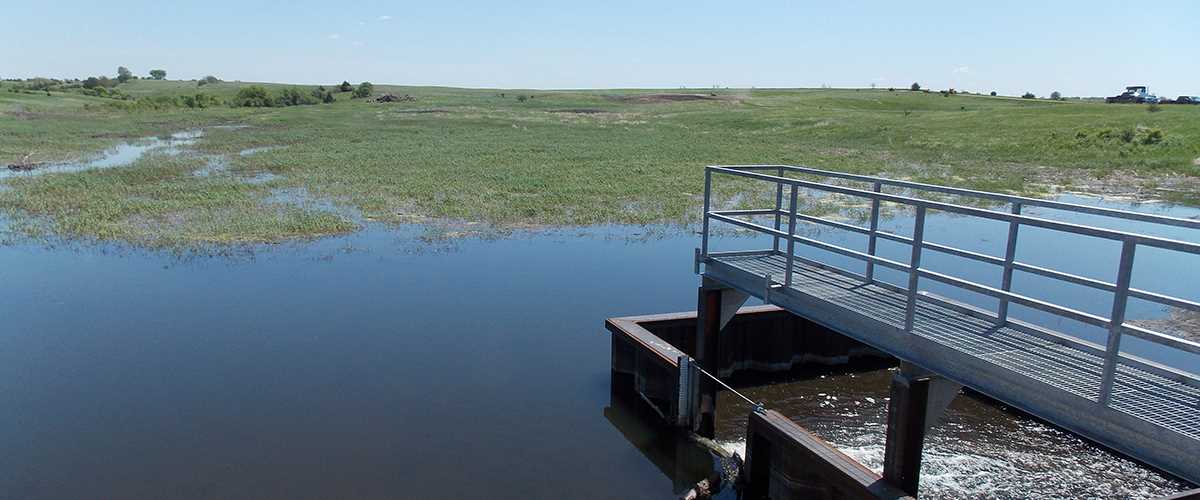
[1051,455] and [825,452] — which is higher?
[825,452]

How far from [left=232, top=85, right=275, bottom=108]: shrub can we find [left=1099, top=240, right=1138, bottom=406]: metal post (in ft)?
384

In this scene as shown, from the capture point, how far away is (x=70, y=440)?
37.3 feet

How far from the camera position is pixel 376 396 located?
42.1 ft

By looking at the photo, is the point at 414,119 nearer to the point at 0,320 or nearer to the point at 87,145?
the point at 87,145

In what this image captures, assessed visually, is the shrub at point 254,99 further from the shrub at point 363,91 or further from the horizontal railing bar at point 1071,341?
the horizontal railing bar at point 1071,341

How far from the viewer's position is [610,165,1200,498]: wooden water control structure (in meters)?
6.09

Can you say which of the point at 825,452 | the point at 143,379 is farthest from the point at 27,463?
the point at 825,452

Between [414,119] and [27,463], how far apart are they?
72.6 m

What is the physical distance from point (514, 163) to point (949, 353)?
36.2m

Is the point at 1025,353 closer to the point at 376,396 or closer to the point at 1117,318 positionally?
the point at 1117,318

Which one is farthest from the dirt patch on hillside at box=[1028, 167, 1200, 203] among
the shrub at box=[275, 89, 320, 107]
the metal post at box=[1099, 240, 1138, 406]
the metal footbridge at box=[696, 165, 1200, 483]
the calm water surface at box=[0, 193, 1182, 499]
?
the shrub at box=[275, 89, 320, 107]

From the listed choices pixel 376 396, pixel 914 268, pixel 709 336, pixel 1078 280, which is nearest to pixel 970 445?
pixel 709 336

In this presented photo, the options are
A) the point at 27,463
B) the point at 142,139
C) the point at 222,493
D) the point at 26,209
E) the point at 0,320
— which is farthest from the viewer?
the point at 142,139

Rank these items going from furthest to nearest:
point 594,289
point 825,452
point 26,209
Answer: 1. point 26,209
2. point 594,289
3. point 825,452
